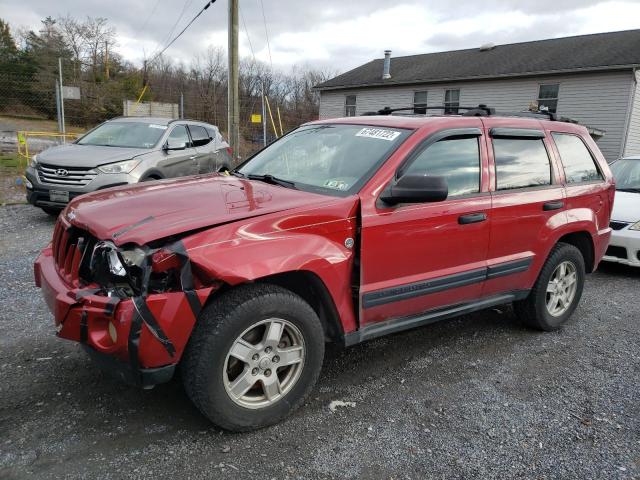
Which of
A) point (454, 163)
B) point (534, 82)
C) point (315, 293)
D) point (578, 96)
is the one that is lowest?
point (315, 293)

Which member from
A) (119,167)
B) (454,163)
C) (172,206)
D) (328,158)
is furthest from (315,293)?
(119,167)

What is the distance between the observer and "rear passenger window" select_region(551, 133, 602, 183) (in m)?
4.31

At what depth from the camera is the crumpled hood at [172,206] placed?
2527 mm

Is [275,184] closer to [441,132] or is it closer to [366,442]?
[441,132]

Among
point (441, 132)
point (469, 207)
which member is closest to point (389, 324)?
point (469, 207)

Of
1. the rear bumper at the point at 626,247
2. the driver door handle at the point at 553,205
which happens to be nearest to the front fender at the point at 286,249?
the driver door handle at the point at 553,205

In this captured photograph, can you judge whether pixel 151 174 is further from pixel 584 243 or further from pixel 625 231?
pixel 625 231

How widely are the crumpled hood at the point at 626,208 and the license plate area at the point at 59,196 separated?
7482mm

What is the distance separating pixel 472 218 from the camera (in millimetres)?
3525

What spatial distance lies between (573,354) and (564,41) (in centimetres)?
2121

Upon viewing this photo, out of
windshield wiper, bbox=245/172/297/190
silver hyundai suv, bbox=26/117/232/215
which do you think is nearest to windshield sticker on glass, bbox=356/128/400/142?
windshield wiper, bbox=245/172/297/190

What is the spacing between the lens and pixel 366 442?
276cm

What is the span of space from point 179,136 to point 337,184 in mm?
6521

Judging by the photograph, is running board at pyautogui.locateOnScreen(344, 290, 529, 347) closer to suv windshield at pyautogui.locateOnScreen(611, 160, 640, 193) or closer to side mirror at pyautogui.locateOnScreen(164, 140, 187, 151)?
suv windshield at pyautogui.locateOnScreen(611, 160, 640, 193)
